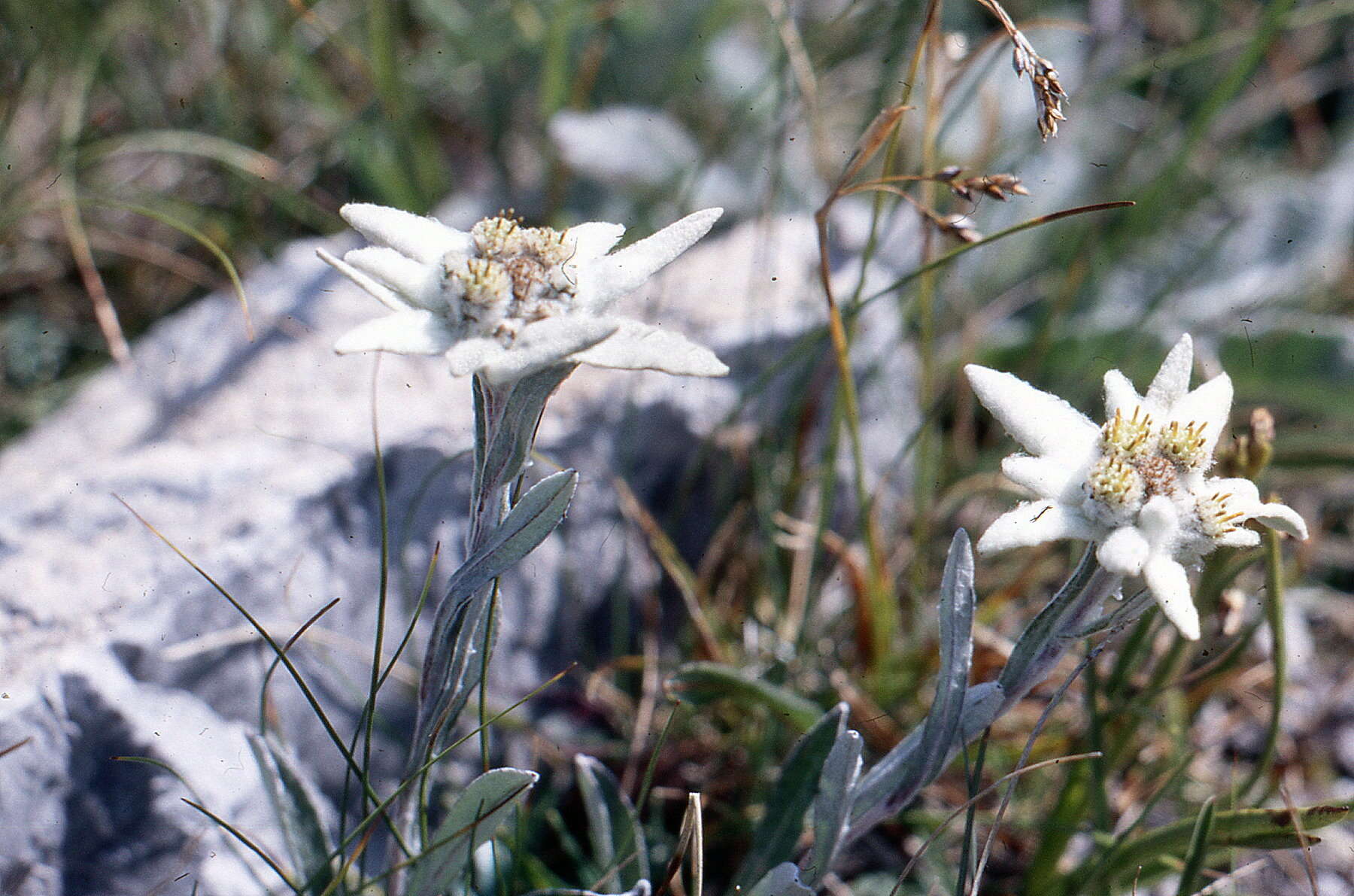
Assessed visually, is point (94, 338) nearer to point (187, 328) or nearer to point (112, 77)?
point (187, 328)

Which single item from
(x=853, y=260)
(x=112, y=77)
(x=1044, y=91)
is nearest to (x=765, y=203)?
(x=853, y=260)

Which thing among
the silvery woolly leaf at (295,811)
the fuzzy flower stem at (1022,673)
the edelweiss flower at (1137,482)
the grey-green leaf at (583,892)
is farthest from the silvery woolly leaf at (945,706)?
the silvery woolly leaf at (295,811)

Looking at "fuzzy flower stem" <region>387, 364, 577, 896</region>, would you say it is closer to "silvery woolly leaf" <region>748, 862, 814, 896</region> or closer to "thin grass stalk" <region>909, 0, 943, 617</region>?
"silvery woolly leaf" <region>748, 862, 814, 896</region>

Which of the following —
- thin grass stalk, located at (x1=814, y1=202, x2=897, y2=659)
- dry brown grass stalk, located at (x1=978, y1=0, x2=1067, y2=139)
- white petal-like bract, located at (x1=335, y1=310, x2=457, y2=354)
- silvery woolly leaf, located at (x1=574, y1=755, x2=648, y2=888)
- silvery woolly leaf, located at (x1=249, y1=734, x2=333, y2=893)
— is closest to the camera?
white petal-like bract, located at (x1=335, y1=310, x2=457, y2=354)

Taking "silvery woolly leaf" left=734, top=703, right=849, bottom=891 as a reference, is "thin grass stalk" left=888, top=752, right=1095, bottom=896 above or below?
above

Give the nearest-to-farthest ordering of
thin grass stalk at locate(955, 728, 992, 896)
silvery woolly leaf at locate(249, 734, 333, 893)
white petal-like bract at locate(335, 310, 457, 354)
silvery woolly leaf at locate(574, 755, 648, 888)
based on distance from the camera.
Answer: white petal-like bract at locate(335, 310, 457, 354), thin grass stalk at locate(955, 728, 992, 896), silvery woolly leaf at locate(249, 734, 333, 893), silvery woolly leaf at locate(574, 755, 648, 888)

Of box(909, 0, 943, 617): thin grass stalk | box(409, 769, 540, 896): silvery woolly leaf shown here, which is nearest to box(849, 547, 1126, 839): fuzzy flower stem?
box(409, 769, 540, 896): silvery woolly leaf

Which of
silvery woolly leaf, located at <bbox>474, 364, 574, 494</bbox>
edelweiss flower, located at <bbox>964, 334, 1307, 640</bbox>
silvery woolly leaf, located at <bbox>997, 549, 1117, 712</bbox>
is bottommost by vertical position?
silvery woolly leaf, located at <bbox>997, 549, 1117, 712</bbox>

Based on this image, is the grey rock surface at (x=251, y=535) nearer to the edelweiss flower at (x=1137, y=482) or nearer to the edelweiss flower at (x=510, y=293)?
the edelweiss flower at (x=510, y=293)
